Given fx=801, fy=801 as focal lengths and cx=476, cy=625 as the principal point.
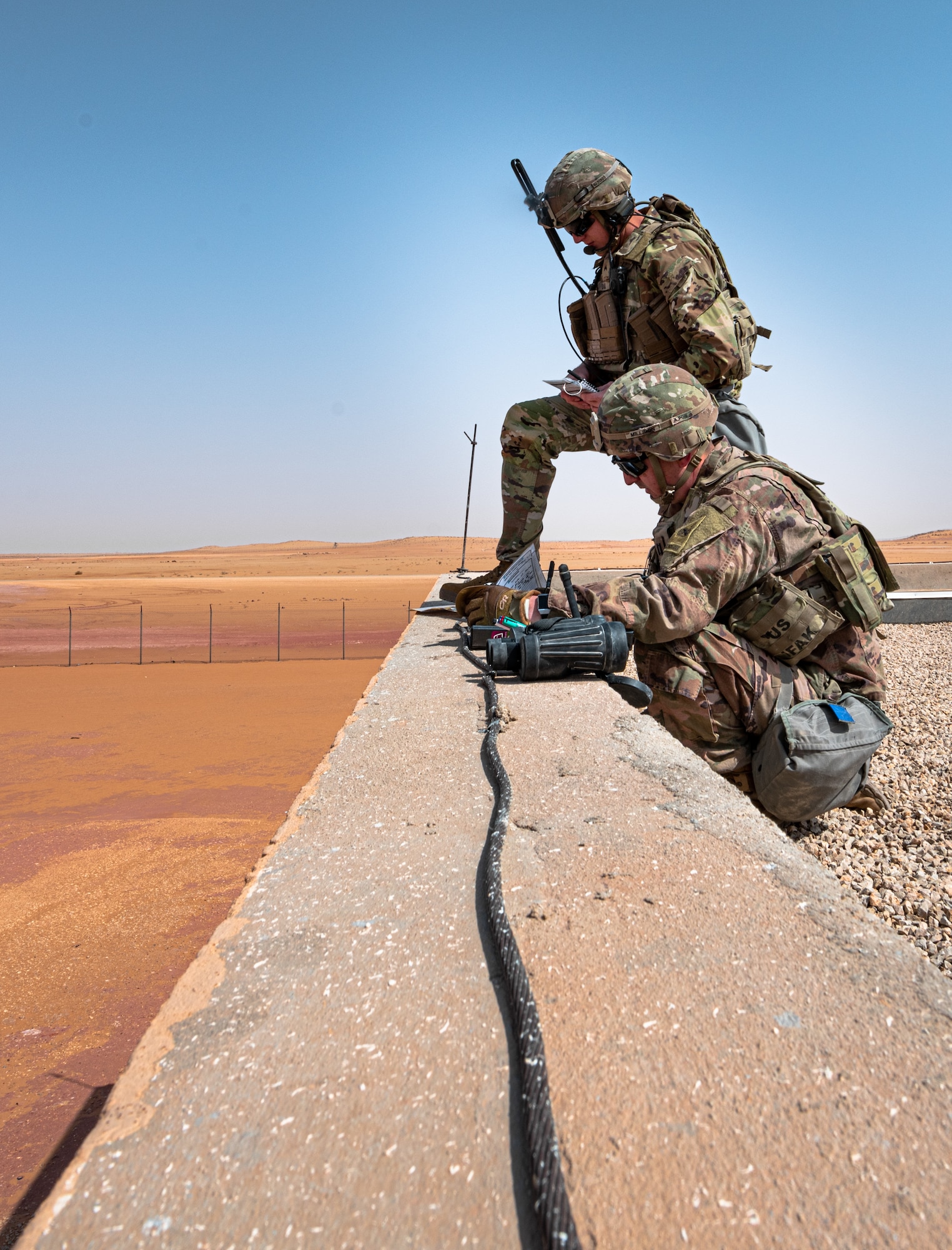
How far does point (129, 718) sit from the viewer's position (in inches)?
332

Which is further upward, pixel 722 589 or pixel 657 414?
pixel 657 414

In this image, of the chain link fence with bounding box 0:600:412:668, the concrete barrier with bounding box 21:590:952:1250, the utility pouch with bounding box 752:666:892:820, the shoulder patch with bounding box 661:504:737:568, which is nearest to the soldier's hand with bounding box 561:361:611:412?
the shoulder patch with bounding box 661:504:737:568

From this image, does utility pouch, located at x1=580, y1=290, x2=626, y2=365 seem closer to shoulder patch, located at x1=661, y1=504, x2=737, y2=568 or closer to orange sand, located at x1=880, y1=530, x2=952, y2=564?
shoulder patch, located at x1=661, y1=504, x2=737, y2=568

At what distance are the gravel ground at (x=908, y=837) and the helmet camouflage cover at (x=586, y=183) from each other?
300cm

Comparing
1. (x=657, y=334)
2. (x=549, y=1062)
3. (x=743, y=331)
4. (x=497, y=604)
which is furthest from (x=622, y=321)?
(x=549, y=1062)

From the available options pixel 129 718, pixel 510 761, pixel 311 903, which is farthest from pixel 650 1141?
pixel 129 718

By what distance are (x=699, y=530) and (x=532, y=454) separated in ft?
6.11

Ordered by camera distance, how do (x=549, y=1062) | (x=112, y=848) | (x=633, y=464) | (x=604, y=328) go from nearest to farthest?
(x=549, y=1062) < (x=633, y=464) < (x=604, y=328) < (x=112, y=848)

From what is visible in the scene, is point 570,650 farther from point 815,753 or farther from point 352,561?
point 352,561

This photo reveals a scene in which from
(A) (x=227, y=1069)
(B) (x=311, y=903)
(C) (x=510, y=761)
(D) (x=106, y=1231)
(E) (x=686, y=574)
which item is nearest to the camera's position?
(D) (x=106, y=1231)

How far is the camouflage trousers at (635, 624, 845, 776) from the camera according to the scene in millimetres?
2832

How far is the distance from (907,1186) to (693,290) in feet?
11.7

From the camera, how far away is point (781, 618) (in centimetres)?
279

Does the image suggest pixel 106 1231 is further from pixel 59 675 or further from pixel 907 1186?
pixel 59 675
